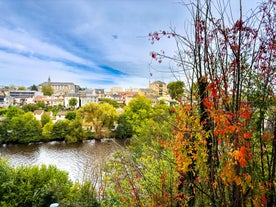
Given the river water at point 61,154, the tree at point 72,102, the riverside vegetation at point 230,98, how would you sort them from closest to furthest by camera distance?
the riverside vegetation at point 230,98, the river water at point 61,154, the tree at point 72,102

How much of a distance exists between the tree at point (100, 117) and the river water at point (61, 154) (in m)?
1.52

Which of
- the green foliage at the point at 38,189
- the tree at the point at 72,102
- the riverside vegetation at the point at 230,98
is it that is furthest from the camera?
the tree at the point at 72,102

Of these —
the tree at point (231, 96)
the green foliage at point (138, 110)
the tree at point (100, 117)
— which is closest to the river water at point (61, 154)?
the tree at point (100, 117)

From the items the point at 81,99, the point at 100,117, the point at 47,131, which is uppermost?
the point at 81,99

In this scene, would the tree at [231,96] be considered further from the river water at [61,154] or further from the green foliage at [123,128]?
the green foliage at [123,128]

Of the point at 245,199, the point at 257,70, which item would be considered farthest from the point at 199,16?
the point at 245,199

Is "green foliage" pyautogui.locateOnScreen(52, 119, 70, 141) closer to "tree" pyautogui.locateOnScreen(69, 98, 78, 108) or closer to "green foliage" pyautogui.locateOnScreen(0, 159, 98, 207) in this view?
"green foliage" pyautogui.locateOnScreen(0, 159, 98, 207)

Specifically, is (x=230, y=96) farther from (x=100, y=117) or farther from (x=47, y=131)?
(x=47, y=131)

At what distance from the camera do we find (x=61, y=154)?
13.1m

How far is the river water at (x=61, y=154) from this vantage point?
11.0 meters

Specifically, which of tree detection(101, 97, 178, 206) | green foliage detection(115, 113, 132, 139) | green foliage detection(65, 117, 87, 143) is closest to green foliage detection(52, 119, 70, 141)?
green foliage detection(65, 117, 87, 143)

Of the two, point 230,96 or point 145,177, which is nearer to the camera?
point 230,96

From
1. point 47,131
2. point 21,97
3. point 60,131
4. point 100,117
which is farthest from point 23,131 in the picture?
point 21,97

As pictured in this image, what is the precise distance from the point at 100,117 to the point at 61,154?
5591mm
